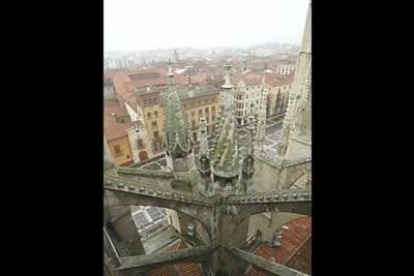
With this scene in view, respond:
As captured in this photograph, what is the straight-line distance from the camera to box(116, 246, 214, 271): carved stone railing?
2.50 m

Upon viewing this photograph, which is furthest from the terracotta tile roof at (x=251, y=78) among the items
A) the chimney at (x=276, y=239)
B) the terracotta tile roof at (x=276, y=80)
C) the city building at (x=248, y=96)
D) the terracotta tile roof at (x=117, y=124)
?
the chimney at (x=276, y=239)

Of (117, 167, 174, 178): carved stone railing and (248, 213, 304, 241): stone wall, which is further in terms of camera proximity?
(248, 213, 304, 241): stone wall

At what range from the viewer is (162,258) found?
275cm

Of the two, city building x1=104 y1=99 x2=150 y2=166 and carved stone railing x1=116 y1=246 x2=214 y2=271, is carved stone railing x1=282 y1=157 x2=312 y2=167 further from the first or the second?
city building x1=104 y1=99 x2=150 y2=166

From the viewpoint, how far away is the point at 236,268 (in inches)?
134

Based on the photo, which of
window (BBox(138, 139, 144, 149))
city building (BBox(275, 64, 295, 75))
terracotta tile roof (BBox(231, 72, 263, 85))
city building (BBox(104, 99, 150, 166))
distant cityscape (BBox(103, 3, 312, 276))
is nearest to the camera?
distant cityscape (BBox(103, 3, 312, 276))

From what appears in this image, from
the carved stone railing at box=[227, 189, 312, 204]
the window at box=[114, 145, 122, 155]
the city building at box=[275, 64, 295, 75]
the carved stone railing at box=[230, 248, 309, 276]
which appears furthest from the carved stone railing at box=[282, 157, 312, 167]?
the city building at box=[275, 64, 295, 75]

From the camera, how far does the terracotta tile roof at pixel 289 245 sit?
12.9 ft

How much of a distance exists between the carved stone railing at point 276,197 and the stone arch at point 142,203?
1.80 feet

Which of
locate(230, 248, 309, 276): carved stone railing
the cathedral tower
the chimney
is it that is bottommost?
the chimney

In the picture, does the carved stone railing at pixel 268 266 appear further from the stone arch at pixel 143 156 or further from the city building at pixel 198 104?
the city building at pixel 198 104

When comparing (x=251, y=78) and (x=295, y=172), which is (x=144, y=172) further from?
(x=251, y=78)

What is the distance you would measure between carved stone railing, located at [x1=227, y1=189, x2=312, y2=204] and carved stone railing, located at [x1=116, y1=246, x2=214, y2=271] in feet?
3.25
